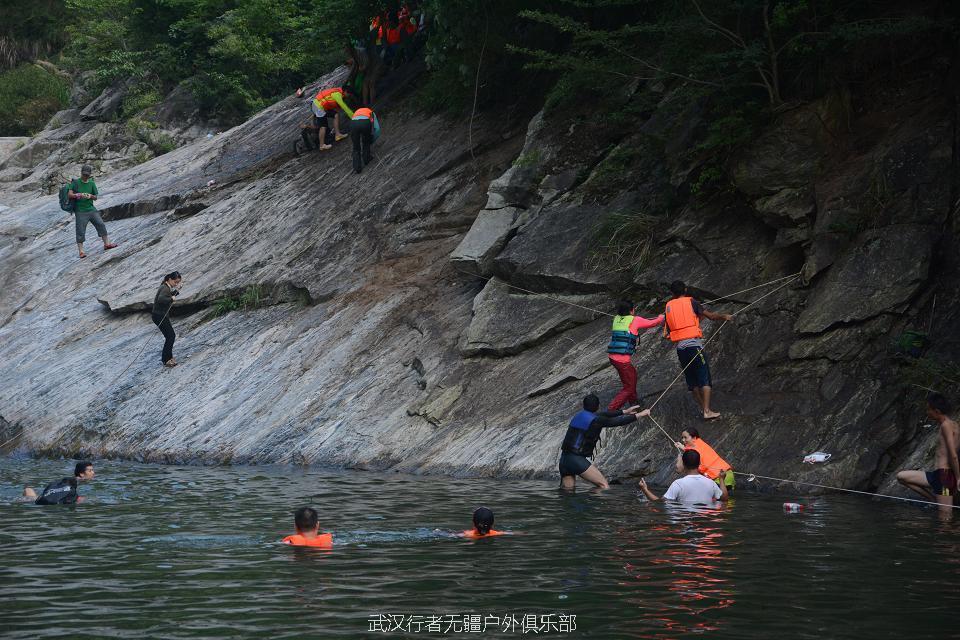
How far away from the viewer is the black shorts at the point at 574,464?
13891 mm

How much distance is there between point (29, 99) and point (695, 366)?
37.7 metres

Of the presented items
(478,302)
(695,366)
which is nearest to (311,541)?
(695,366)

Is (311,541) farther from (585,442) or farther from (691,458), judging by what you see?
(585,442)

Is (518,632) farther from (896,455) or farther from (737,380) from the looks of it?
(737,380)

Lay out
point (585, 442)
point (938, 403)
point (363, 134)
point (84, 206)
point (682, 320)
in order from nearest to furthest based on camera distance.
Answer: point (938, 403) → point (585, 442) → point (682, 320) → point (363, 134) → point (84, 206)

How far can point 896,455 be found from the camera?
42.6 ft

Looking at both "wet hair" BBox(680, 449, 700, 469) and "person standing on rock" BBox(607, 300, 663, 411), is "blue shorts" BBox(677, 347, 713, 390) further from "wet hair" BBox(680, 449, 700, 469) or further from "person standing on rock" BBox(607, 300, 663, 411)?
"wet hair" BBox(680, 449, 700, 469)

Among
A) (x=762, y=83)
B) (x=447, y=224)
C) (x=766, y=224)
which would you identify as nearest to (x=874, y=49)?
(x=762, y=83)

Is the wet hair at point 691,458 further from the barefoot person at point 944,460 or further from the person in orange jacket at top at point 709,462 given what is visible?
the barefoot person at point 944,460

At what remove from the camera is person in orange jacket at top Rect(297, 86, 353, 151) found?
25.7m

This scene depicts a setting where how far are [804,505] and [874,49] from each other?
8.13 metres

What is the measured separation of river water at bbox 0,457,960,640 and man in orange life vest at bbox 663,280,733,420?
1680mm

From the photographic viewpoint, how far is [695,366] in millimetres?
14430

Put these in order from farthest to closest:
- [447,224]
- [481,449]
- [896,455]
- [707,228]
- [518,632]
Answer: [447,224] → [707,228] → [481,449] → [896,455] → [518,632]
